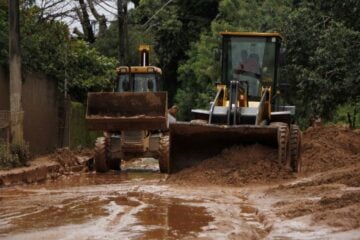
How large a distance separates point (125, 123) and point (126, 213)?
8.54 metres

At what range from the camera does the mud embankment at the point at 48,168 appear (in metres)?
15.4

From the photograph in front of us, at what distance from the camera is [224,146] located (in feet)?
49.6

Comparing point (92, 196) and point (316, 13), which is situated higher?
point (316, 13)

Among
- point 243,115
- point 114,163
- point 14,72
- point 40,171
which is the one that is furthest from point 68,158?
point 243,115

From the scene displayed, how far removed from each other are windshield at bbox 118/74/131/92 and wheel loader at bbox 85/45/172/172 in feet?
6.30

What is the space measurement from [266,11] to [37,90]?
23.4 metres

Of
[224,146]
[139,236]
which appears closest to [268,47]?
[224,146]

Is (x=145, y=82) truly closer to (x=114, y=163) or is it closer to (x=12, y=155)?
(x=114, y=163)

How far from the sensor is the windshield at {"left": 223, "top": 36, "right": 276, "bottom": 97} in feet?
57.1

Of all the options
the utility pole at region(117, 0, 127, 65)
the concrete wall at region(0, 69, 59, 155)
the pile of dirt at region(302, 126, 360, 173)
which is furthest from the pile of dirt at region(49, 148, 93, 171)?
the utility pole at region(117, 0, 127, 65)

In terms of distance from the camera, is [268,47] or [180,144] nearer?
[180,144]

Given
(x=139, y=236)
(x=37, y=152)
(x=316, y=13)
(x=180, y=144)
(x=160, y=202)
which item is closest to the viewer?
(x=139, y=236)

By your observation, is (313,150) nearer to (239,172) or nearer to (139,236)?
(239,172)

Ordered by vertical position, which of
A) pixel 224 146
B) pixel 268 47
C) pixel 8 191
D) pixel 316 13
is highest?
pixel 316 13
